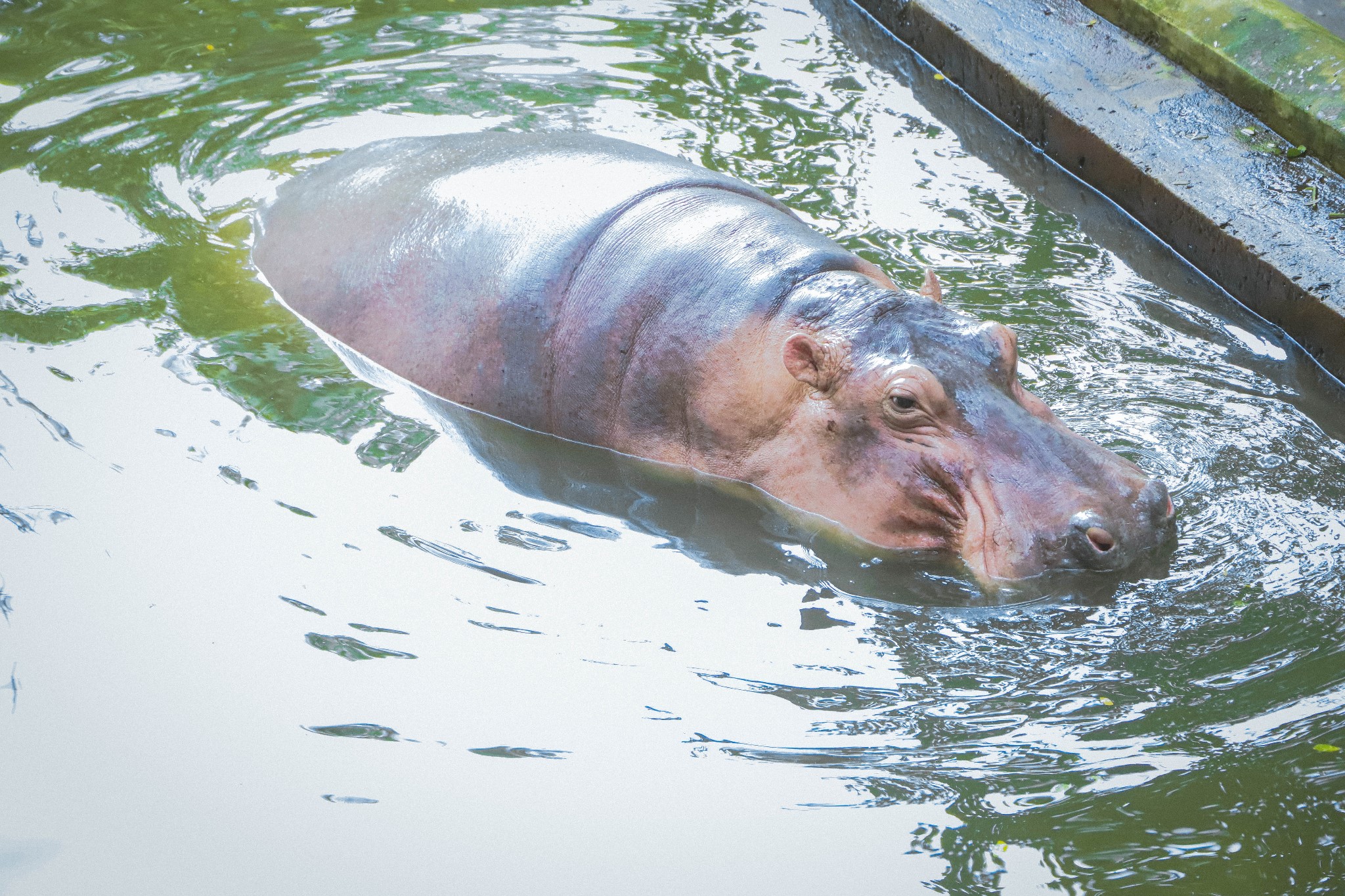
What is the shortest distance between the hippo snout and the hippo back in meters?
1.23

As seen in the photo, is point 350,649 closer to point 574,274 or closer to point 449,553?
point 449,553

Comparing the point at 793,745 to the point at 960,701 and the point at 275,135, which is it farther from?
the point at 275,135

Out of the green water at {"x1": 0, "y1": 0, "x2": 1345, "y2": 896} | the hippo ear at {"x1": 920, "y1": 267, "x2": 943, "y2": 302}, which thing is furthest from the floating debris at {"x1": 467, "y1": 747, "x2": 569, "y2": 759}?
the hippo ear at {"x1": 920, "y1": 267, "x2": 943, "y2": 302}

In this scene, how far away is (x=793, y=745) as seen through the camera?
11.5ft

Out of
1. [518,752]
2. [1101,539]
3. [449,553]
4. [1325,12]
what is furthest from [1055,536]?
[1325,12]

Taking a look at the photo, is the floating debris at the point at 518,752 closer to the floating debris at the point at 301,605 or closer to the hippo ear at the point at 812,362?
the floating debris at the point at 301,605

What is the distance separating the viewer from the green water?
3.22 meters

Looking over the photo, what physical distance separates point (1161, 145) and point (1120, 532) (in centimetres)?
321

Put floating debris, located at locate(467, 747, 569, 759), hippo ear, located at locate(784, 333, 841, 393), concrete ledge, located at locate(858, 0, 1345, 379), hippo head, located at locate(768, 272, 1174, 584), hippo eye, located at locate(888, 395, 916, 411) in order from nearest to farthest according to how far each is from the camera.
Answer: floating debris, located at locate(467, 747, 569, 759)
hippo head, located at locate(768, 272, 1174, 584)
hippo eye, located at locate(888, 395, 916, 411)
hippo ear, located at locate(784, 333, 841, 393)
concrete ledge, located at locate(858, 0, 1345, 379)

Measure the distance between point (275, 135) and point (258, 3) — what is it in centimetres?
186

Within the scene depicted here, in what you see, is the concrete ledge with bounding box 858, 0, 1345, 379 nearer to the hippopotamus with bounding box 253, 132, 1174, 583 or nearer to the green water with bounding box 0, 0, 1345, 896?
the green water with bounding box 0, 0, 1345, 896

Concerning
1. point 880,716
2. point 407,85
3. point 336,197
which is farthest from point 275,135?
point 880,716

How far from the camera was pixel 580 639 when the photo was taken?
12.8ft

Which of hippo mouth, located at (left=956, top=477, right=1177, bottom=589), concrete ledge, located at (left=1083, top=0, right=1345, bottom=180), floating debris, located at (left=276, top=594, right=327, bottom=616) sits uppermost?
concrete ledge, located at (left=1083, top=0, right=1345, bottom=180)
